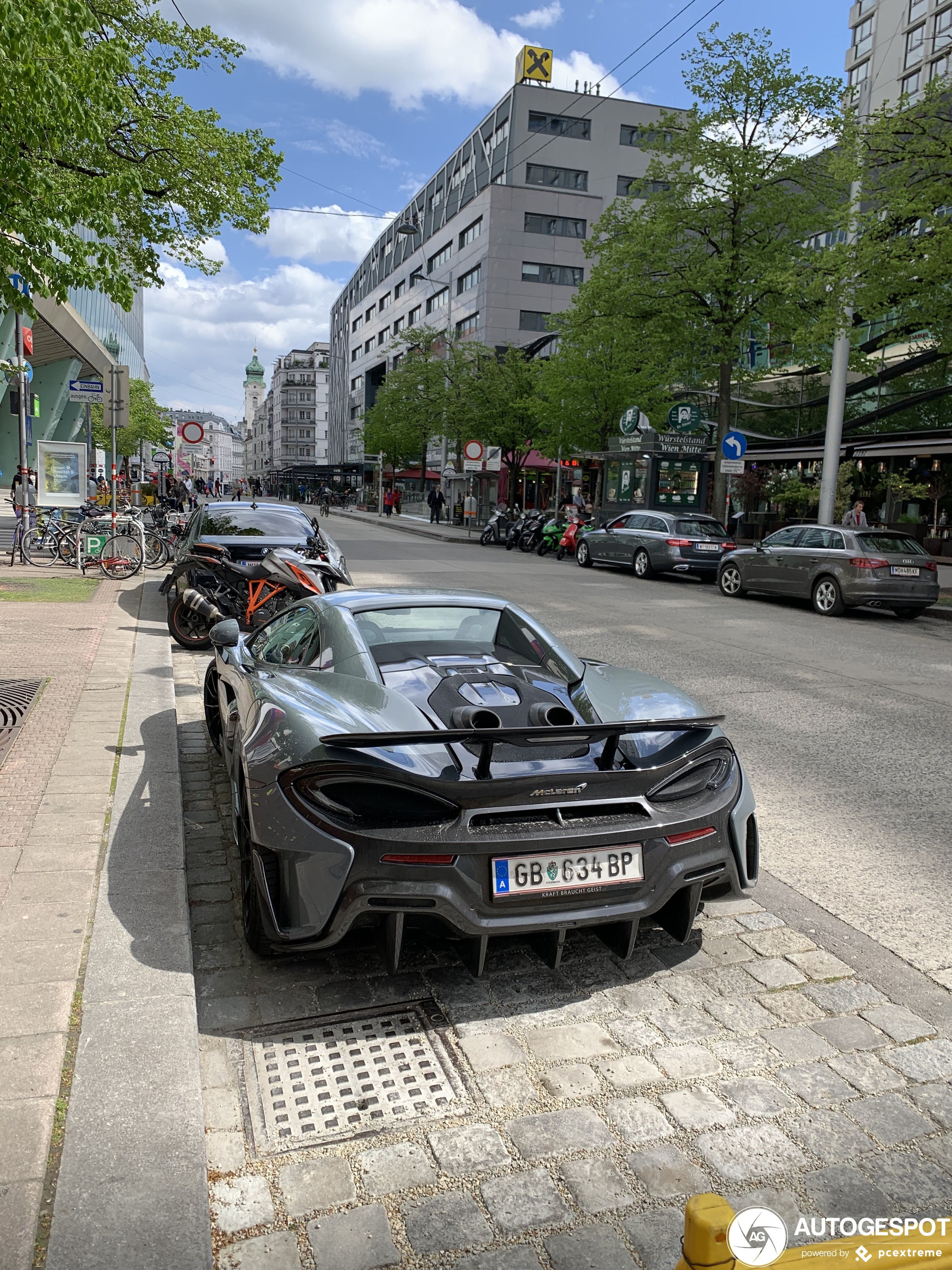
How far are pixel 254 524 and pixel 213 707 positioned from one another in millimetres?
5744

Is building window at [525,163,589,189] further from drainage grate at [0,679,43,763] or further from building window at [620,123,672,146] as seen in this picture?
drainage grate at [0,679,43,763]

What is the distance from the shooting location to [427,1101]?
8.41 ft

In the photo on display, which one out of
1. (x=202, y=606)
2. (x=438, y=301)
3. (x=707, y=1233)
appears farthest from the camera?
(x=438, y=301)

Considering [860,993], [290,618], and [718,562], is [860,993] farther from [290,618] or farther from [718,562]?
[718,562]

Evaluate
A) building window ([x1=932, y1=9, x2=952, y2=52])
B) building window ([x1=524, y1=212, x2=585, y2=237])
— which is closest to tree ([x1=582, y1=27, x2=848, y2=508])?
building window ([x1=524, y1=212, x2=585, y2=237])

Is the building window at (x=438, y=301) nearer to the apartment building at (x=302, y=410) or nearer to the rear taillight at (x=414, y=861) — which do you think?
the rear taillight at (x=414, y=861)

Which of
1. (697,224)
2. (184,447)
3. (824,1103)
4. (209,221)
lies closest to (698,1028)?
(824,1103)

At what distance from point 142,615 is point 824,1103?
33.3ft

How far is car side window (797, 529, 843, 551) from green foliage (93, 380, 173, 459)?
51338 mm

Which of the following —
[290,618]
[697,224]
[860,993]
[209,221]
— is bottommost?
[860,993]

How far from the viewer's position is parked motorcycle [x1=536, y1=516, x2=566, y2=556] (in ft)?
92.3

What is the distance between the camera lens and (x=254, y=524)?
36.8ft

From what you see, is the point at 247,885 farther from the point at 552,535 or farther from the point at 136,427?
the point at 136,427

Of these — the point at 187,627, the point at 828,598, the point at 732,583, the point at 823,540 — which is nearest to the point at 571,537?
the point at 732,583
